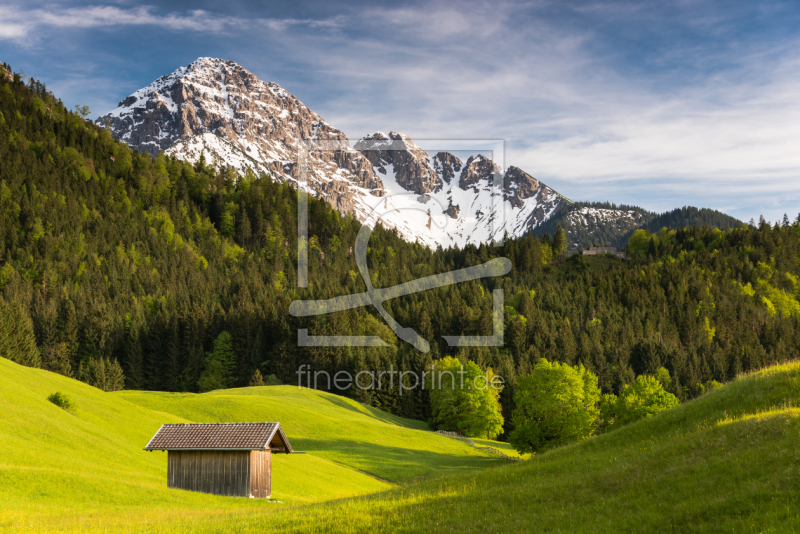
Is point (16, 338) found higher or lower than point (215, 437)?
higher

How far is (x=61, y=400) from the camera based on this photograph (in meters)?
46.8

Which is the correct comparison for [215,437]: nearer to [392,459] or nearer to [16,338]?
[392,459]

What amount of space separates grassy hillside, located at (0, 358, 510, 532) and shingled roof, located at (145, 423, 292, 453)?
2.82 metres

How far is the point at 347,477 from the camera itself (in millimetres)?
53156

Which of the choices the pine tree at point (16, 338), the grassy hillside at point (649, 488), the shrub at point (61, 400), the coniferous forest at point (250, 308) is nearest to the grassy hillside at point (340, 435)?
the shrub at point (61, 400)

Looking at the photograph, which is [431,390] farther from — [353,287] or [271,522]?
[271,522]

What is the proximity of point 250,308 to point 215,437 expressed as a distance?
9459 centimetres

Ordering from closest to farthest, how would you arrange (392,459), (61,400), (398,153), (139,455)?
(139,455), (61,400), (392,459), (398,153)

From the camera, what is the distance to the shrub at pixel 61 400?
154ft

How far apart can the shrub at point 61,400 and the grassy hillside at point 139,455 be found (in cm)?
86

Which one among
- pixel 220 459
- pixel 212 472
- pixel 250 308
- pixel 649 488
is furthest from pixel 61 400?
pixel 250 308

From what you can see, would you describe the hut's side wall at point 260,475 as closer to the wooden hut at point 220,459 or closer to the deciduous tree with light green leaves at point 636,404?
the wooden hut at point 220,459

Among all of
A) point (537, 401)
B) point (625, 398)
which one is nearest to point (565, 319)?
point (625, 398)

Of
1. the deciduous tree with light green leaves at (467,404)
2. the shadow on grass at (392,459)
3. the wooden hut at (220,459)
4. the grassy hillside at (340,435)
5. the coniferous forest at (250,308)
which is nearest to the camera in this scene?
the wooden hut at (220,459)
